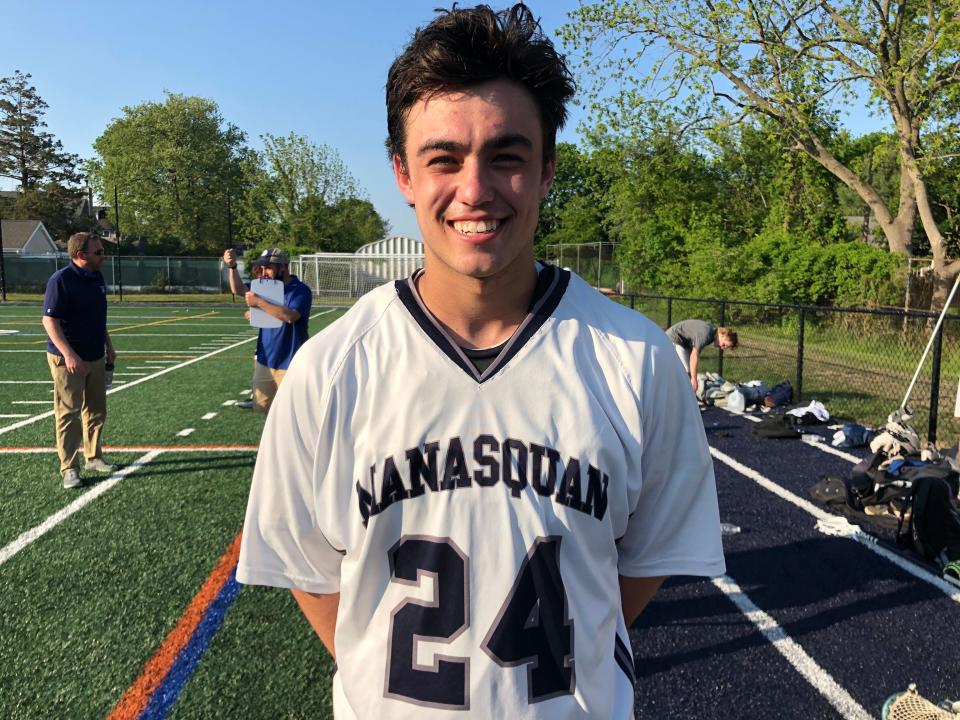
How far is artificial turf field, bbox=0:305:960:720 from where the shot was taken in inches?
124

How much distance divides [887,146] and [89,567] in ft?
64.5

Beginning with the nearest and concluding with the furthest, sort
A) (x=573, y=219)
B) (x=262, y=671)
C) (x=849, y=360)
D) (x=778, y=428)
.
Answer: (x=262, y=671) < (x=778, y=428) < (x=849, y=360) < (x=573, y=219)

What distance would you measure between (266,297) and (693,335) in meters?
5.07

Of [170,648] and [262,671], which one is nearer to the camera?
[262,671]

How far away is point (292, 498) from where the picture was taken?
4.47ft

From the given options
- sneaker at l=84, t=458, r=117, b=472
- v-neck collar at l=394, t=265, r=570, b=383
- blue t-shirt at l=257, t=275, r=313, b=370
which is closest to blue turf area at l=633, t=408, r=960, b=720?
v-neck collar at l=394, t=265, r=570, b=383

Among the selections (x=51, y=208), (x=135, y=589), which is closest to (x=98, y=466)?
(x=135, y=589)

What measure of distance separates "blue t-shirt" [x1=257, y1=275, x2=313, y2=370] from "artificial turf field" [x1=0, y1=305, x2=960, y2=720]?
1135 millimetres

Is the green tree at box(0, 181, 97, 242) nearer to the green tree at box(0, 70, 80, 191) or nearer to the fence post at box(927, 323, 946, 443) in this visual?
the green tree at box(0, 70, 80, 191)

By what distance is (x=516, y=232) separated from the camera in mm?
1346

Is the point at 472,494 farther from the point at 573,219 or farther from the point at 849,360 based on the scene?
the point at 573,219

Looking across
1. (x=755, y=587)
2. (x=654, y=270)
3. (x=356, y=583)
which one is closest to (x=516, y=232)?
(x=356, y=583)

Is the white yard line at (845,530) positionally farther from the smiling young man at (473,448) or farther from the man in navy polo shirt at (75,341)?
the man in navy polo shirt at (75,341)

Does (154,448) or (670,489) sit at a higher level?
(670,489)
